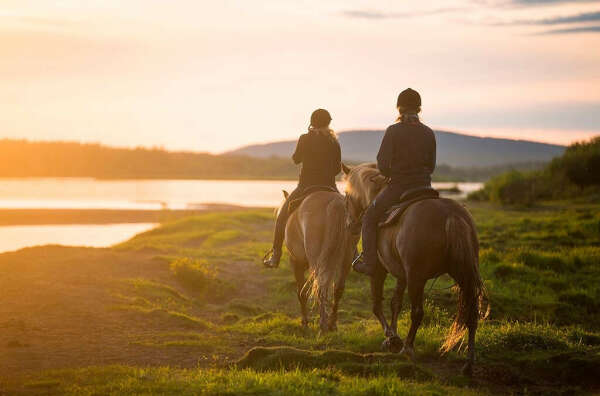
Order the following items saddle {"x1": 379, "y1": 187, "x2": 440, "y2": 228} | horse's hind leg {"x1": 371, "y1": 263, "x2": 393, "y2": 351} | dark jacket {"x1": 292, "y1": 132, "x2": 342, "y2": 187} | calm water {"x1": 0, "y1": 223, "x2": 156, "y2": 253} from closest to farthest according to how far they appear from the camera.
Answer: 1. saddle {"x1": 379, "y1": 187, "x2": 440, "y2": 228}
2. horse's hind leg {"x1": 371, "y1": 263, "x2": 393, "y2": 351}
3. dark jacket {"x1": 292, "y1": 132, "x2": 342, "y2": 187}
4. calm water {"x1": 0, "y1": 223, "x2": 156, "y2": 253}

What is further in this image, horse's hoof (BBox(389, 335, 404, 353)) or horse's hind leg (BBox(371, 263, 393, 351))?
horse's hind leg (BBox(371, 263, 393, 351))

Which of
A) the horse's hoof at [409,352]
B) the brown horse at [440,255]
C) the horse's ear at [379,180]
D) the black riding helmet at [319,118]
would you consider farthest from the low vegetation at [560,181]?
the brown horse at [440,255]

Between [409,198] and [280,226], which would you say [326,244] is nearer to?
[280,226]

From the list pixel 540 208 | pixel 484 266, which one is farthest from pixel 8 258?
pixel 540 208

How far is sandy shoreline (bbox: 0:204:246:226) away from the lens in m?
35.8

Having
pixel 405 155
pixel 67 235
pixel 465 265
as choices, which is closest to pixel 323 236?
pixel 405 155

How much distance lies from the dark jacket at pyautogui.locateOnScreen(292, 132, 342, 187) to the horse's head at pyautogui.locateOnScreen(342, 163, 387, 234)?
0.85m

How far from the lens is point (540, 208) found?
1601 inches

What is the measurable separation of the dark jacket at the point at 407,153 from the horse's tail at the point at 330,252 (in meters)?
1.84

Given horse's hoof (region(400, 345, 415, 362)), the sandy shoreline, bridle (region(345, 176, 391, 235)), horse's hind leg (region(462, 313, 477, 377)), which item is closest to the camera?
horse's hind leg (region(462, 313, 477, 377))

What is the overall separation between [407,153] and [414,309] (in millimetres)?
2150

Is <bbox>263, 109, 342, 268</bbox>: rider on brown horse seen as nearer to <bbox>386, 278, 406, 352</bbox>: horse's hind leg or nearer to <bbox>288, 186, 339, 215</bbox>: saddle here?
<bbox>288, 186, 339, 215</bbox>: saddle

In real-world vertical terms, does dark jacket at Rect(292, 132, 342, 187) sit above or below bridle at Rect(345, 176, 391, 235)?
above

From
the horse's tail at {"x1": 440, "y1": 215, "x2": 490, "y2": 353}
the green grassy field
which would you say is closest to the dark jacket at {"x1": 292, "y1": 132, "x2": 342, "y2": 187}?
the green grassy field
